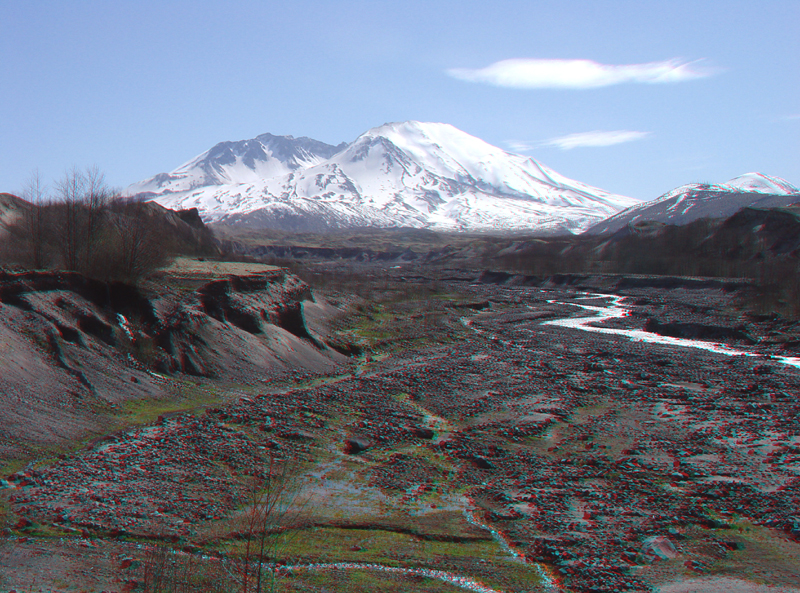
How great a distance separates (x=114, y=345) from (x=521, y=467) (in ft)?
52.9

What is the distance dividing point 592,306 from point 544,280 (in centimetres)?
3011

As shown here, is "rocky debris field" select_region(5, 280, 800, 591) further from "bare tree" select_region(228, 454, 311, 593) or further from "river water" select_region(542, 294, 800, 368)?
"river water" select_region(542, 294, 800, 368)

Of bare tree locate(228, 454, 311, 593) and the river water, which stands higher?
the river water

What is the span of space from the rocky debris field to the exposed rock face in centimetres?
234

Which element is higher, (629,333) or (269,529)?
(629,333)

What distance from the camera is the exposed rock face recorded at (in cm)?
1711

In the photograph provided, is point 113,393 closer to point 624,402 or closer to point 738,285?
point 624,402

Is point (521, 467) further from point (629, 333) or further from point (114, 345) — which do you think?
point (629, 333)

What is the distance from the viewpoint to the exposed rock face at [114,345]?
674 inches

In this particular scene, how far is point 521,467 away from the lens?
15547mm

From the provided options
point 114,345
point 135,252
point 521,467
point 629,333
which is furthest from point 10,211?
point 629,333

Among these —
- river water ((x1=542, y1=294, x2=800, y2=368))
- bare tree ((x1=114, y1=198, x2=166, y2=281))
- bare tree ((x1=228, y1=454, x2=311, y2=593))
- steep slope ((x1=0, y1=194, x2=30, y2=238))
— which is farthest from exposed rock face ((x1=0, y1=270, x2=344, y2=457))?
river water ((x1=542, y1=294, x2=800, y2=368))

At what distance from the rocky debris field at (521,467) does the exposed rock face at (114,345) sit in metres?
2.34

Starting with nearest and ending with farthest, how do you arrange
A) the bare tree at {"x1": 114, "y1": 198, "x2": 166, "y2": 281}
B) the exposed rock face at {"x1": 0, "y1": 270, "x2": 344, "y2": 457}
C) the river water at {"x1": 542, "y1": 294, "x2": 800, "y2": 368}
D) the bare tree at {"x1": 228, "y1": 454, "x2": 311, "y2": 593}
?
the bare tree at {"x1": 228, "y1": 454, "x2": 311, "y2": 593} → the exposed rock face at {"x1": 0, "y1": 270, "x2": 344, "y2": 457} → the bare tree at {"x1": 114, "y1": 198, "x2": 166, "y2": 281} → the river water at {"x1": 542, "y1": 294, "x2": 800, "y2": 368}
